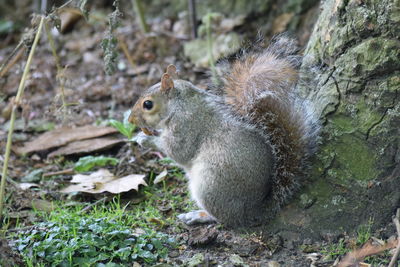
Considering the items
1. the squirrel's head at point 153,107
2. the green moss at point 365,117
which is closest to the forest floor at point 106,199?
the squirrel's head at point 153,107

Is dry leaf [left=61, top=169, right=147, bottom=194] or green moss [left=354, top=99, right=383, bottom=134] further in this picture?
dry leaf [left=61, top=169, right=147, bottom=194]

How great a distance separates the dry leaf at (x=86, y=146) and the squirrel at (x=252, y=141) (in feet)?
3.50

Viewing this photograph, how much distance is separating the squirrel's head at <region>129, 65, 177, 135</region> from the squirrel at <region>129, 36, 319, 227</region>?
112 millimetres

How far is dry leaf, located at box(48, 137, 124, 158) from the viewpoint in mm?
3740

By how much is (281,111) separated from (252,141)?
8.0 inches

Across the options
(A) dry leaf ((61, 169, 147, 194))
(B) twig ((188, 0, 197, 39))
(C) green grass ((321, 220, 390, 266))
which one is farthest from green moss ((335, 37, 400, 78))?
(B) twig ((188, 0, 197, 39))

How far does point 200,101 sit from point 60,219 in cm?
96

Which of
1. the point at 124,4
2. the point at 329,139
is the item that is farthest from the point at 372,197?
the point at 124,4

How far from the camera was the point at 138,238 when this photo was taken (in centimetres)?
251

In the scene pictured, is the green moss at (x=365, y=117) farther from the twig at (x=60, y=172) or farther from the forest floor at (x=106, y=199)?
the twig at (x=60, y=172)

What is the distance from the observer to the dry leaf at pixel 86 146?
3.74 meters

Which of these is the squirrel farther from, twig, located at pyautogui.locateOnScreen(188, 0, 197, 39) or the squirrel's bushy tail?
twig, located at pyautogui.locateOnScreen(188, 0, 197, 39)

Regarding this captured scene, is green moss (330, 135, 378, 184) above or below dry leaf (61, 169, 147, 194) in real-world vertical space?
above

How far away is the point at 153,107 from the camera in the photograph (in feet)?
9.63
